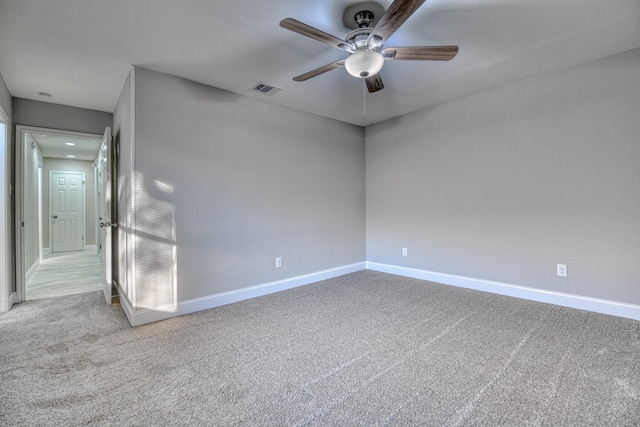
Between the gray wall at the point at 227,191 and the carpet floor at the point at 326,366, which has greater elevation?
the gray wall at the point at 227,191

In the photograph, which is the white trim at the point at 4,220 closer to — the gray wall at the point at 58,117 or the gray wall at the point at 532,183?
the gray wall at the point at 58,117

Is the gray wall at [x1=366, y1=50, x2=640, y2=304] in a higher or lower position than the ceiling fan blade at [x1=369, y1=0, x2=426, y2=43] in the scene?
lower

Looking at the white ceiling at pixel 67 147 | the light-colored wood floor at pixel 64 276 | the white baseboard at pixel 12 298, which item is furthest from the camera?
the white ceiling at pixel 67 147

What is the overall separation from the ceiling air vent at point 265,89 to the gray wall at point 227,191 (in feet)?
0.80

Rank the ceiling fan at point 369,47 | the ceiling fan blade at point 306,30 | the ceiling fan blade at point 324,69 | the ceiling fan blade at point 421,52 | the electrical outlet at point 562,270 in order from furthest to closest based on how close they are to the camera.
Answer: the electrical outlet at point 562,270, the ceiling fan blade at point 324,69, the ceiling fan blade at point 421,52, the ceiling fan at point 369,47, the ceiling fan blade at point 306,30

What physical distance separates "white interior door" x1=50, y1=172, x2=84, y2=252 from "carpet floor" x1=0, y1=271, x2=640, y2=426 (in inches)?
195

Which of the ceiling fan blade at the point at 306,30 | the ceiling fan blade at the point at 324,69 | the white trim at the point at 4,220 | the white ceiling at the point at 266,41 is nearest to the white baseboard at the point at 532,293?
the white ceiling at the point at 266,41

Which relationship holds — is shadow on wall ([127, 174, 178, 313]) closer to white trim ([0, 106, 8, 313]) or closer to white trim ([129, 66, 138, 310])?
white trim ([129, 66, 138, 310])

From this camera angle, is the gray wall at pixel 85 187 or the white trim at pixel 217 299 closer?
the white trim at pixel 217 299

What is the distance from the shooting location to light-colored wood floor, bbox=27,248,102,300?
3836 millimetres

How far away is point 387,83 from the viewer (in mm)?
3180

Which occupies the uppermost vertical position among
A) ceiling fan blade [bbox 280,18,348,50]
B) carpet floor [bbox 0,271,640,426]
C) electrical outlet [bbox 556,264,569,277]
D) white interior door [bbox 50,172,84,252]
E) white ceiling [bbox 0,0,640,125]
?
white ceiling [bbox 0,0,640,125]

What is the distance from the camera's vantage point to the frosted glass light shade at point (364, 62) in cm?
192

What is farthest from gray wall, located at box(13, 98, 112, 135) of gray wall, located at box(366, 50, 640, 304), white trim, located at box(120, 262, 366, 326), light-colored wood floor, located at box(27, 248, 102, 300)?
gray wall, located at box(366, 50, 640, 304)
